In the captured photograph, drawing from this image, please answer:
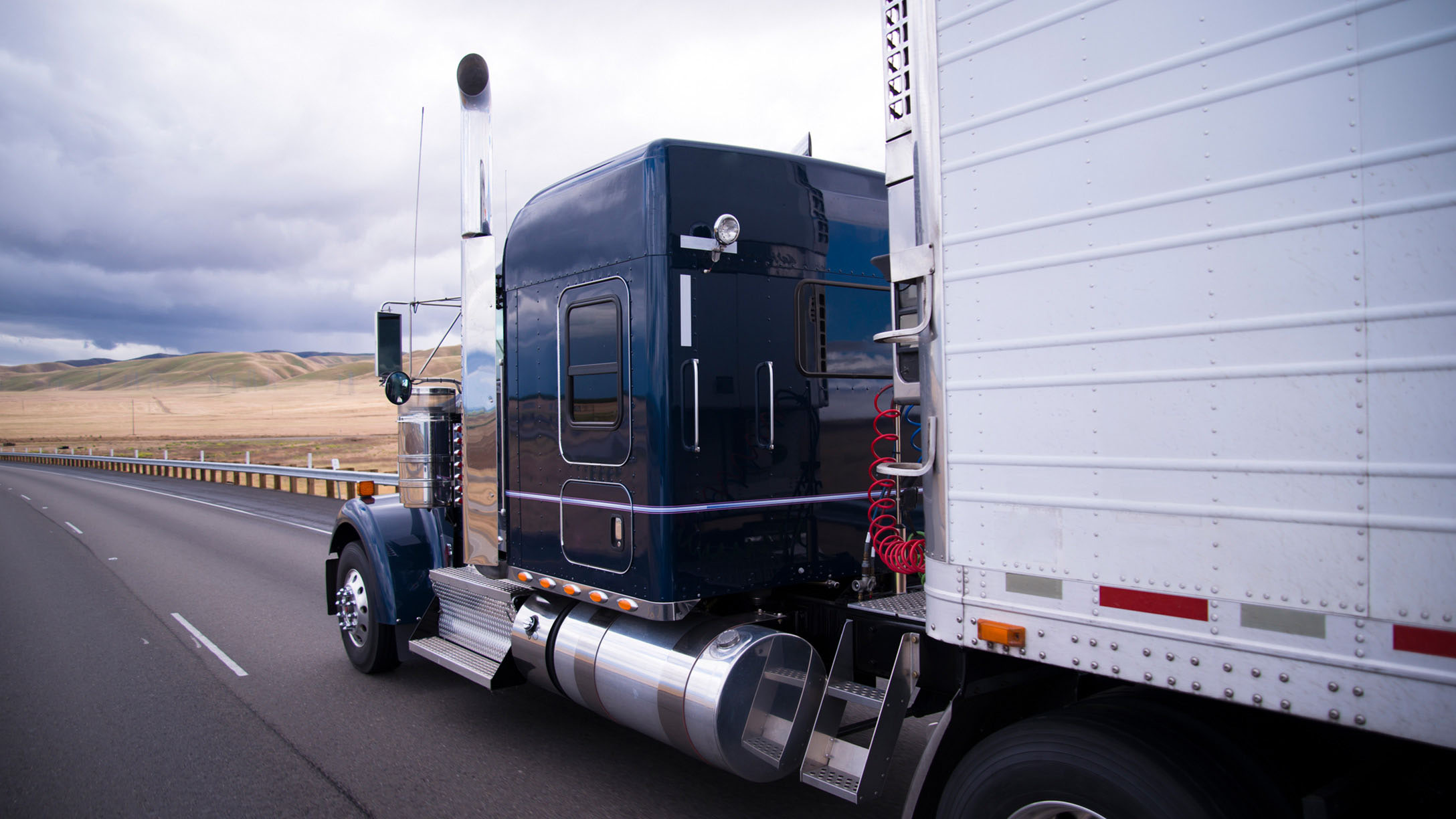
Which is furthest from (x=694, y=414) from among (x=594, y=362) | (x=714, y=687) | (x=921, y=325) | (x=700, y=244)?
(x=921, y=325)

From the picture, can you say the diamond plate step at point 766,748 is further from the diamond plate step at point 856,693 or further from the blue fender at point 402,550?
the blue fender at point 402,550

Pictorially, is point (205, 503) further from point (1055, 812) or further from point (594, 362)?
point (1055, 812)

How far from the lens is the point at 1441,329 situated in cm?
177

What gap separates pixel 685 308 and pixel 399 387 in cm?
312

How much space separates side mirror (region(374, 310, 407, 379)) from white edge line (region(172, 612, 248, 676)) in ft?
8.20

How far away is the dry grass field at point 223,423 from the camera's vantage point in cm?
4787

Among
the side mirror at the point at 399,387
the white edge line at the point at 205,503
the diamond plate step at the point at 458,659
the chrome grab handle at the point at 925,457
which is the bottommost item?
the white edge line at the point at 205,503

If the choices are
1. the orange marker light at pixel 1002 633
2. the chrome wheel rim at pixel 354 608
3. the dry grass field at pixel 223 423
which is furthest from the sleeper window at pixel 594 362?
the chrome wheel rim at pixel 354 608

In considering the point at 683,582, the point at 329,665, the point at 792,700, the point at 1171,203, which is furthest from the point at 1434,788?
the point at 329,665

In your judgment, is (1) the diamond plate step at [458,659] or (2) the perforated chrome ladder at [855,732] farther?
(1) the diamond plate step at [458,659]

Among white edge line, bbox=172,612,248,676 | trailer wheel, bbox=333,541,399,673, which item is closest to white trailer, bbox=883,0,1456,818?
trailer wheel, bbox=333,541,399,673

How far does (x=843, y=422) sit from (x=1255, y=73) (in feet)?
9.01

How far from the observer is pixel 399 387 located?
630 cm

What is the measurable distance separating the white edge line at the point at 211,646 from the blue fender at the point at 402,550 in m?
1.39
